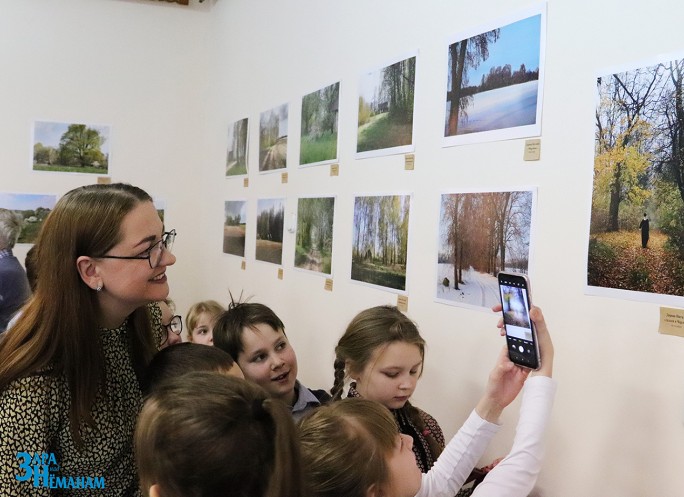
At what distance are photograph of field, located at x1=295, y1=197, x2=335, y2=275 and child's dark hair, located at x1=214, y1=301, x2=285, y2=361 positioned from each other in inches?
37.4

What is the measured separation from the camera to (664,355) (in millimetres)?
2178

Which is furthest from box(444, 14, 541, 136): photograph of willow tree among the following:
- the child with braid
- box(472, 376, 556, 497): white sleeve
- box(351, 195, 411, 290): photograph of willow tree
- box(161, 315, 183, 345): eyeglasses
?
box(161, 315, 183, 345): eyeglasses

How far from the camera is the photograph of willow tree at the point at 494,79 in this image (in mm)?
2695

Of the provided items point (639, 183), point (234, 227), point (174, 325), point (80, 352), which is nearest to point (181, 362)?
point (80, 352)

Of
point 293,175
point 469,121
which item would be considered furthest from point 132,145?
point 469,121

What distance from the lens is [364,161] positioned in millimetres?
3859

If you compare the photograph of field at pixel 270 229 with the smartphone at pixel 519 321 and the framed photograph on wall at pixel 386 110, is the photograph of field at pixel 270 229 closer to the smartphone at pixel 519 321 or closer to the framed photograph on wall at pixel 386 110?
the framed photograph on wall at pixel 386 110

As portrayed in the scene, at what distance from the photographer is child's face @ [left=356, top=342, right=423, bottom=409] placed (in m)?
2.90

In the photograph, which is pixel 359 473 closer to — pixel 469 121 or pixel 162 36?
pixel 469 121

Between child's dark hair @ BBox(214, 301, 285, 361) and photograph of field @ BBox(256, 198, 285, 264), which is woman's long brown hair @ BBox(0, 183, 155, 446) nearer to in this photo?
child's dark hair @ BBox(214, 301, 285, 361)

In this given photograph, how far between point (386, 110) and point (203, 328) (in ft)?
6.46

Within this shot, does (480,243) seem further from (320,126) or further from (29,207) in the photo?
(29,207)

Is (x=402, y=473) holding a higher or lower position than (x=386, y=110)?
lower

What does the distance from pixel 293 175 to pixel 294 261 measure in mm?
615
